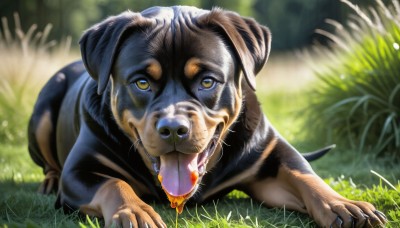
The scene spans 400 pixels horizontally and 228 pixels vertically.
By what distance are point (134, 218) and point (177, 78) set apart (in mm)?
847

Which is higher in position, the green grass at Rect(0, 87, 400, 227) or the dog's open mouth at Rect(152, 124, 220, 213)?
the dog's open mouth at Rect(152, 124, 220, 213)

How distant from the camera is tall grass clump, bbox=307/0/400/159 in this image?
5711 mm

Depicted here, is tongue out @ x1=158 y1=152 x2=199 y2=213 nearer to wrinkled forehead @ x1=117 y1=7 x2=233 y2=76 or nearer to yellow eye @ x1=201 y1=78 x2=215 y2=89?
yellow eye @ x1=201 y1=78 x2=215 y2=89

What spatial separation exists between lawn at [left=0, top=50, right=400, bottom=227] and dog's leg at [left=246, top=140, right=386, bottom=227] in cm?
8

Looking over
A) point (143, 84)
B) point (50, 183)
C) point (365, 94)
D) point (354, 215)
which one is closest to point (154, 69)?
point (143, 84)

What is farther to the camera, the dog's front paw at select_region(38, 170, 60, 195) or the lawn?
the dog's front paw at select_region(38, 170, 60, 195)

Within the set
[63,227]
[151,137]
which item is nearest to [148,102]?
[151,137]

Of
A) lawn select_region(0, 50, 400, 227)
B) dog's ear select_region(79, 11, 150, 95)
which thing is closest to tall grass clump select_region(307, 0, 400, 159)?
lawn select_region(0, 50, 400, 227)

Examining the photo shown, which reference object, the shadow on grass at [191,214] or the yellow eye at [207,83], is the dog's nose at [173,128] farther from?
the shadow on grass at [191,214]

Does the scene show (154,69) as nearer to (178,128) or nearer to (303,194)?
(178,128)

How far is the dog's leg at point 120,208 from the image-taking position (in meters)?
2.93

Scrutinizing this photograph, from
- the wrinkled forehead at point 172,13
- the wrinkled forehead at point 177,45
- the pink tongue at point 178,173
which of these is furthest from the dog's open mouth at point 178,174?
the wrinkled forehead at point 172,13

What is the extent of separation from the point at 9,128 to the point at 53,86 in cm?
299

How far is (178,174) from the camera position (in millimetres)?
3203
